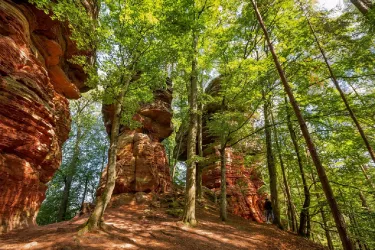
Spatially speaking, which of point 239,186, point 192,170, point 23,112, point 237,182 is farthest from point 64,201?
point 239,186

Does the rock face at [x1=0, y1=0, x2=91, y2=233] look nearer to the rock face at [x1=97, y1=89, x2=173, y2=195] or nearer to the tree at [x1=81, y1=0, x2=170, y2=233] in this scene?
the tree at [x1=81, y1=0, x2=170, y2=233]

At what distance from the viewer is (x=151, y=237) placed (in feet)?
26.2

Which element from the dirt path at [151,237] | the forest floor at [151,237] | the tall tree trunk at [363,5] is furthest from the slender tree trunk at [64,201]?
the tall tree trunk at [363,5]

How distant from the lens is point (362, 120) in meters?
10.7

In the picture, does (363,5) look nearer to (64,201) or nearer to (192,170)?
(192,170)

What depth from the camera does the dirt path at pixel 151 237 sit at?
21.7 feet

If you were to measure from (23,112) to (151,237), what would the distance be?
26.8ft

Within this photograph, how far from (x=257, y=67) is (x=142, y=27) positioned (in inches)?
245

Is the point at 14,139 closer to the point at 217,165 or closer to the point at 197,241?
the point at 197,241

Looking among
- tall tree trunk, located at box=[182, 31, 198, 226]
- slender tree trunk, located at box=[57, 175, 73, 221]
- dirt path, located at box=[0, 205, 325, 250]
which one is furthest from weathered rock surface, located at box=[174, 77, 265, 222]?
slender tree trunk, located at box=[57, 175, 73, 221]

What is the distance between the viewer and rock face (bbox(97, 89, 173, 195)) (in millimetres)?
16094

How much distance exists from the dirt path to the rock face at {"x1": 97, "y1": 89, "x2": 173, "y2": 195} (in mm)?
3967

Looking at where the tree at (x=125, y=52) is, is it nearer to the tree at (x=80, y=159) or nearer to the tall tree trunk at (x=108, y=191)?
the tall tree trunk at (x=108, y=191)

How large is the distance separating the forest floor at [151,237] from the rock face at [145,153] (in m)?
3.78
